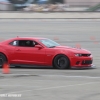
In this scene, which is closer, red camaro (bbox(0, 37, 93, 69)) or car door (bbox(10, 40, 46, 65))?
red camaro (bbox(0, 37, 93, 69))

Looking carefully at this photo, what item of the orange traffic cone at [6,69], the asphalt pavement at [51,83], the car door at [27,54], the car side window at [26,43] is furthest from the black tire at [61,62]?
the orange traffic cone at [6,69]

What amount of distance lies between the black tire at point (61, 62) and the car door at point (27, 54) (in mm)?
503

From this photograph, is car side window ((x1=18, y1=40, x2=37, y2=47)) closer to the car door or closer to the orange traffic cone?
the car door

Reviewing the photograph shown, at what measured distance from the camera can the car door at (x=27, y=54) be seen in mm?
16469

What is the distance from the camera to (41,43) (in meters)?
16.6

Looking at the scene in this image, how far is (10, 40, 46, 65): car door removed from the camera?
16469 mm

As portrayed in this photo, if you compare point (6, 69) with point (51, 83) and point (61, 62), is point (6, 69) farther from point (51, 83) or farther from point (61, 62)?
point (51, 83)

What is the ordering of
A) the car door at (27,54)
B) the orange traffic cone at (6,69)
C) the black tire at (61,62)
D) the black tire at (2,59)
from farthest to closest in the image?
the black tire at (2,59)
the car door at (27,54)
the black tire at (61,62)
the orange traffic cone at (6,69)

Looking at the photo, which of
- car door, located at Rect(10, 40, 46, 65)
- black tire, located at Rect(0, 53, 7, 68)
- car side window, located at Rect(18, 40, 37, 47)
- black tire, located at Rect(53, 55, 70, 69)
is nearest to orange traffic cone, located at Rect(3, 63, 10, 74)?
black tire, located at Rect(0, 53, 7, 68)

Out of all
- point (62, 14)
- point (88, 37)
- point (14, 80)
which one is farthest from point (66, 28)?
point (14, 80)

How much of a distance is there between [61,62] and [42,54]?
0.79 meters

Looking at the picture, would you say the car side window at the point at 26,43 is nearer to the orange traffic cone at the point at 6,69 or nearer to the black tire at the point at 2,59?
the black tire at the point at 2,59

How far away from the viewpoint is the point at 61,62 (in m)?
16.2

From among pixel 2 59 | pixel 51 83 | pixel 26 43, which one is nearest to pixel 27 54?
pixel 26 43
